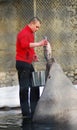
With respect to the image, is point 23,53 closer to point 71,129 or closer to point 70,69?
point 71,129

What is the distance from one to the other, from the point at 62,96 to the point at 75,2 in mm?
6980

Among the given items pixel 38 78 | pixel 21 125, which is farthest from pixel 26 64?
pixel 21 125

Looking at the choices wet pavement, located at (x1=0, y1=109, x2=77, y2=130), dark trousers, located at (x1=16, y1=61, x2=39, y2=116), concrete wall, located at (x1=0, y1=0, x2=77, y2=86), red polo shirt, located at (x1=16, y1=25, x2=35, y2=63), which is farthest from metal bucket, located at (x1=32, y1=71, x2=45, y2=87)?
concrete wall, located at (x1=0, y1=0, x2=77, y2=86)

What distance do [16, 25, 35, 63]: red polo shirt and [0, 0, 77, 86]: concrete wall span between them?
529 centimetres

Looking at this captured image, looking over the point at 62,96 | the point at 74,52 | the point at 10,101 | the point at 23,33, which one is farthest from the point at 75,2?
the point at 62,96

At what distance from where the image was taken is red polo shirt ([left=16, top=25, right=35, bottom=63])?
32.2 feet

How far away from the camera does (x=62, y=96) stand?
9078 mm

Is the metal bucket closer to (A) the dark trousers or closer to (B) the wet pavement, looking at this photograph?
(A) the dark trousers

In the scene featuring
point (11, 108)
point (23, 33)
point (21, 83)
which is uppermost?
point (23, 33)

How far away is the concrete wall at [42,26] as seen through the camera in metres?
15.3

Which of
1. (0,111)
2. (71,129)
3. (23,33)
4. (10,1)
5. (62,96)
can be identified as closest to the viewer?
(71,129)

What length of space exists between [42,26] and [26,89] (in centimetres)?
556

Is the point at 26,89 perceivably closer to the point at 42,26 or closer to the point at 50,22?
the point at 42,26

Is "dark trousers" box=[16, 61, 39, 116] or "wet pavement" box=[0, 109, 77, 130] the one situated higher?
"dark trousers" box=[16, 61, 39, 116]
